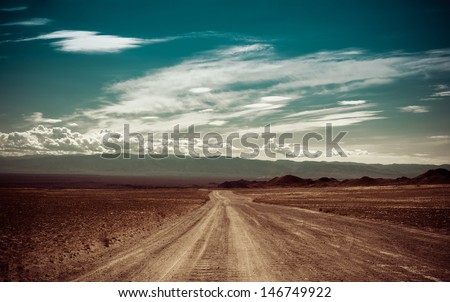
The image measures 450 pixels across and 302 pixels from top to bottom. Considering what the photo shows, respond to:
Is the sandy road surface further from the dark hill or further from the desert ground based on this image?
the dark hill

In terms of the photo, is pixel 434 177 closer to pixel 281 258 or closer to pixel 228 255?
pixel 281 258

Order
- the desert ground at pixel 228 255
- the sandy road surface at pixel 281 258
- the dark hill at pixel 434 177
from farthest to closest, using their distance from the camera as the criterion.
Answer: the dark hill at pixel 434 177 < the desert ground at pixel 228 255 < the sandy road surface at pixel 281 258

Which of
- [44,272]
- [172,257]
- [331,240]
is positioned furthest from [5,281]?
[331,240]

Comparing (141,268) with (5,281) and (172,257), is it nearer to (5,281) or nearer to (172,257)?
(172,257)

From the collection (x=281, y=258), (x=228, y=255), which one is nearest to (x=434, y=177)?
(x=281, y=258)

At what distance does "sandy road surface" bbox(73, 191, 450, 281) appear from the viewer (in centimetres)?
970

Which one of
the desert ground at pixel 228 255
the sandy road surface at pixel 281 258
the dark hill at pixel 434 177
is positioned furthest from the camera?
the dark hill at pixel 434 177

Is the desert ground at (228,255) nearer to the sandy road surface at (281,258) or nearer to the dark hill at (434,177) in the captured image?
the sandy road surface at (281,258)

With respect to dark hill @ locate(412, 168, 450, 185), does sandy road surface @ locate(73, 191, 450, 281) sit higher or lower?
higher

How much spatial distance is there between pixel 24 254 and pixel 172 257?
5838mm

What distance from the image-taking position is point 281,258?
11.9 meters

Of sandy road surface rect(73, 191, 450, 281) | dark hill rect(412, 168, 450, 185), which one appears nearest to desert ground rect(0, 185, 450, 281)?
sandy road surface rect(73, 191, 450, 281)

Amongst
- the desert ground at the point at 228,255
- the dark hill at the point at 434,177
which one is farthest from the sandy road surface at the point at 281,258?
the dark hill at the point at 434,177

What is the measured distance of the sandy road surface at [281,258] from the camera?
9695 millimetres
